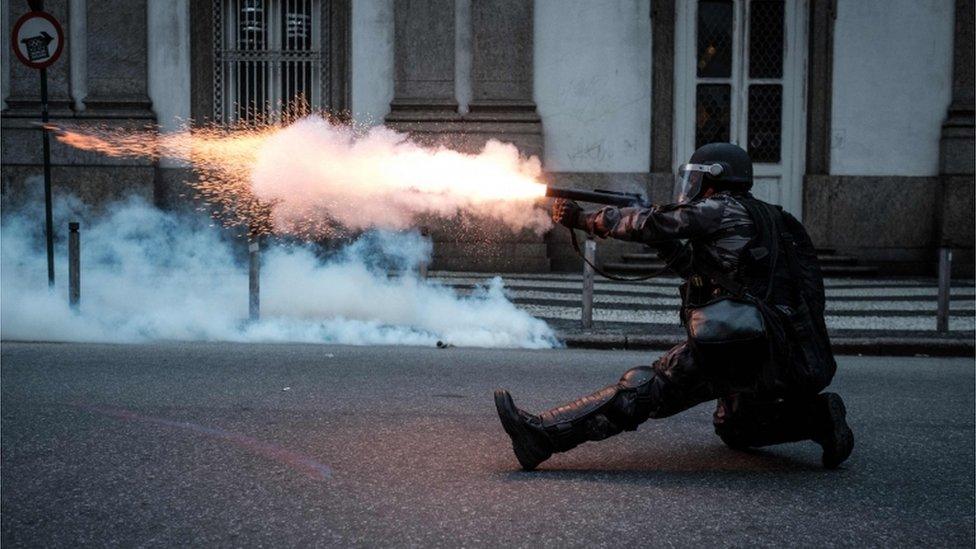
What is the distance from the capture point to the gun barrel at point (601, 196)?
4941mm

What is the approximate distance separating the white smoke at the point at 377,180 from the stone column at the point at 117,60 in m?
3.24

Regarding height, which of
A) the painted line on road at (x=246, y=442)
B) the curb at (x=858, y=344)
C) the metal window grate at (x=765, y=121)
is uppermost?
the metal window grate at (x=765, y=121)

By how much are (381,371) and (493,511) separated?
11.6ft

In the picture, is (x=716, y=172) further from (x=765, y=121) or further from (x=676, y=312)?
(x=765, y=121)

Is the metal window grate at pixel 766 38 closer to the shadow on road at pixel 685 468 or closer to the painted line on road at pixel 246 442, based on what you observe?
the shadow on road at pixel 685 468

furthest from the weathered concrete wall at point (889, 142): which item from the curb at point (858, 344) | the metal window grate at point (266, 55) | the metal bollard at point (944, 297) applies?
the metal window grate at point (266, 55)

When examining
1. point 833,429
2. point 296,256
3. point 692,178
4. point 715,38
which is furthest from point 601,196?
point 715,38

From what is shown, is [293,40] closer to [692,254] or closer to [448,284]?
[448,284]

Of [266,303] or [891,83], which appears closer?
[266,303]

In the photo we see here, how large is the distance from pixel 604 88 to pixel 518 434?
441 inches

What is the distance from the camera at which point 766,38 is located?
15.5m

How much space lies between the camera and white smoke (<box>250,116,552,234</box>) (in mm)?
7676

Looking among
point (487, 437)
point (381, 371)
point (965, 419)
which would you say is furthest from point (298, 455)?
point (965, 419)

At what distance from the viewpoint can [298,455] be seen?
193 inches
